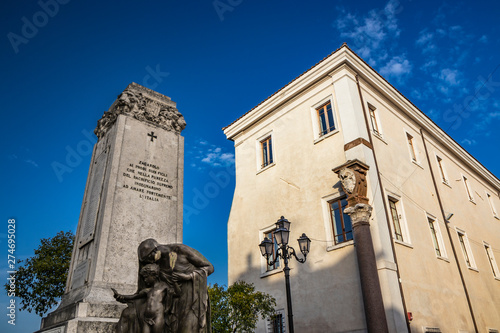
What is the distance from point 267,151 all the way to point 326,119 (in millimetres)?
4121

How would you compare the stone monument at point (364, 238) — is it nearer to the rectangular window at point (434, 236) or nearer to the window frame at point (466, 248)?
the rectangular window at point (434, 236)

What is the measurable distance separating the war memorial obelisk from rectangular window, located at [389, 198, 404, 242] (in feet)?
33.9

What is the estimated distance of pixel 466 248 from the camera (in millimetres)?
19906

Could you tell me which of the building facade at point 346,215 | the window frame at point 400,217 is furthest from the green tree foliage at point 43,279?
the window frame at point 400,217

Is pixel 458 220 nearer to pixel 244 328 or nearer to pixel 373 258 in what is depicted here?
pixel 373 258

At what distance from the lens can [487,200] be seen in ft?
88.6

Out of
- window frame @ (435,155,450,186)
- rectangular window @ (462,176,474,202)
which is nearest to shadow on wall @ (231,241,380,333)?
window frame @ (435,155,450,186)

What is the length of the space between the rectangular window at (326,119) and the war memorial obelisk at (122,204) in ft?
32.1

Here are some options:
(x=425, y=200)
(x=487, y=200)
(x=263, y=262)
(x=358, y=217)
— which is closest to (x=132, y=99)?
(x=358, y=217)

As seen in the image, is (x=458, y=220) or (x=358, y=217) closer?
(x=358, y=217)

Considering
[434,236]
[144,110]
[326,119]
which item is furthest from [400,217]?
[144,110]

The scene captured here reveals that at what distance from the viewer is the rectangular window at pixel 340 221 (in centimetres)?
1429

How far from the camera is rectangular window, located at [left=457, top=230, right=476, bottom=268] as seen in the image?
1941 centimetres

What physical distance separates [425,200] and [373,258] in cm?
697
